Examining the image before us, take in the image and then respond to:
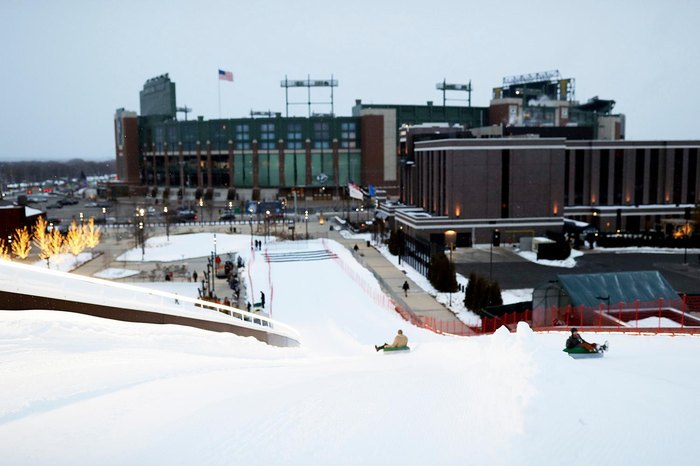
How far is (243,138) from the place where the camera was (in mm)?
99625

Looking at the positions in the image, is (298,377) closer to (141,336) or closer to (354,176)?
(141,336)

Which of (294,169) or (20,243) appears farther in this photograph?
(294,169)

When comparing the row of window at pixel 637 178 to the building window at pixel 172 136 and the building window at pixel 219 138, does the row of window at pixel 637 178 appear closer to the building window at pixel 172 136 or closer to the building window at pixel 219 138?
the building window at pixel 219 138

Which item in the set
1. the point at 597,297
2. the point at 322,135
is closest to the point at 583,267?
the point at 597,297

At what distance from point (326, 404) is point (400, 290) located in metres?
26.7

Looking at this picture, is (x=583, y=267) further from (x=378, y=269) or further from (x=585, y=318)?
(x=585, y=318)

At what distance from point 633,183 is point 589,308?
42.0 m

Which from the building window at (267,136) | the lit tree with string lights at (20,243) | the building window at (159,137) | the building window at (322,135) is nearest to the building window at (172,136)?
the building window at (159,137)

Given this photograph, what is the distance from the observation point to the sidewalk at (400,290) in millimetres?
29828

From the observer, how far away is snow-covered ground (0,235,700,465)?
6949 millimetres

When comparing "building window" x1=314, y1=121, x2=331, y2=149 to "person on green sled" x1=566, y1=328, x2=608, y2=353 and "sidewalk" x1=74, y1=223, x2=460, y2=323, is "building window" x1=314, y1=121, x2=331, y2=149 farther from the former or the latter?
"person on green sled" x1=566, y1=328, x2=608, y2=353

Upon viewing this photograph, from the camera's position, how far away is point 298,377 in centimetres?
1038

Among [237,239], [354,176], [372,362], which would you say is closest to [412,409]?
[372,362]

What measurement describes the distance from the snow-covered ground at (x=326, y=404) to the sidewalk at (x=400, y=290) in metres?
16.5
